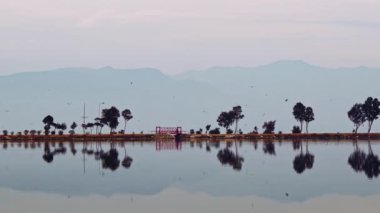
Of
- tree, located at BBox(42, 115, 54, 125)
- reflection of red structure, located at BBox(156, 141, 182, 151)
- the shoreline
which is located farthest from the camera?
tree, located at BBox(42, 115, 54, 125)

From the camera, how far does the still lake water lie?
35.5 meters

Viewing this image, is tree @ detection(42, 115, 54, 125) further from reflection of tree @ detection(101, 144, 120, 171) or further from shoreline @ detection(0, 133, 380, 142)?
reflection of tree @ detection(101, 144, 120, 171)

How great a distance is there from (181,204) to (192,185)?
893 cm

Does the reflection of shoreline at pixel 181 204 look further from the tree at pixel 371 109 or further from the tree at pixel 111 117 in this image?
the tree at pixel 371 109

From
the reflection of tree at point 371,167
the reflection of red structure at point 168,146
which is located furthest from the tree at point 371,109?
the reflection of tree at point 371,167

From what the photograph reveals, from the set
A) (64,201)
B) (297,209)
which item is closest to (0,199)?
(64,201)

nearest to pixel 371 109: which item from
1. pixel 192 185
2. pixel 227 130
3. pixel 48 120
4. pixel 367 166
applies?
pixel 227 130

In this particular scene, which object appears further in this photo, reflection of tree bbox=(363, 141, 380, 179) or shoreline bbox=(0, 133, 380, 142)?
shoreline bbox=(0, 133, 380, 142)

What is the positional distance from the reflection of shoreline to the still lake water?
2.0 inches

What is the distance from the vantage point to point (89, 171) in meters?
56.2

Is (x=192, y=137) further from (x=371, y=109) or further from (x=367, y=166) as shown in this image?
(x=367, y=166)

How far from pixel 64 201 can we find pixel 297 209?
521 inches

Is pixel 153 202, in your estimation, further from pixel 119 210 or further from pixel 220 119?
pixel 220 119

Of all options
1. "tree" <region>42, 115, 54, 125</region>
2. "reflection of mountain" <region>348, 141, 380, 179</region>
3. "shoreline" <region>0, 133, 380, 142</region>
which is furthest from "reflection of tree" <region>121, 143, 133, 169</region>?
"tree" <region>42, 115, 54, 125</region>
